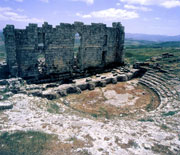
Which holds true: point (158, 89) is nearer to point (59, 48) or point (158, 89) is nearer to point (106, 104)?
point (106, 104)

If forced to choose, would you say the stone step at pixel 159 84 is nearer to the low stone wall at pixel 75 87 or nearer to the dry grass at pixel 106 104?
the dry grass at pixel 106 104

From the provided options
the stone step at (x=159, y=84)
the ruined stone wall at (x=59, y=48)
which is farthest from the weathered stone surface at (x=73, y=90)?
the stone step at (x=159, y=84)

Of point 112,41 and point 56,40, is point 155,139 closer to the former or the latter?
point 56,40

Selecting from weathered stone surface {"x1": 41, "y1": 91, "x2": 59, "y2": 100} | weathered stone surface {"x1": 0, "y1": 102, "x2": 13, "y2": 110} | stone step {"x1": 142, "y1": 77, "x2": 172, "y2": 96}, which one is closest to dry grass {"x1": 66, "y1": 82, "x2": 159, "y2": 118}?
stone step {"x1": 142, "y1": 77, "x2": 172, "y2": 96}

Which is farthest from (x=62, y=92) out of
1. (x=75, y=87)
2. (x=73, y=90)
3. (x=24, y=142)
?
(x=24, y=142)

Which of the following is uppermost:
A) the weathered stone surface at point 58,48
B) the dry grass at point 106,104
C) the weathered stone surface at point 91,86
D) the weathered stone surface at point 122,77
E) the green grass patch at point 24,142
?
the weathered stone surface at point 58,48

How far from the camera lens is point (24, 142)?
22.3ft

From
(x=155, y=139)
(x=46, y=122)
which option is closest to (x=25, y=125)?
(x=46, y=122)

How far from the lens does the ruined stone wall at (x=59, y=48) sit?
15.6m

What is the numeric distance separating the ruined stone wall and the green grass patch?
982 centimetres

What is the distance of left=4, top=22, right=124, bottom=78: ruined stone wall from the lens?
15.6m

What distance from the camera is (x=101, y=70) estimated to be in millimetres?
22312

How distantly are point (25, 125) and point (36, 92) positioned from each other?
5.45 m

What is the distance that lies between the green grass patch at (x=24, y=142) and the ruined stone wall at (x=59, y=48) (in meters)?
9.82
